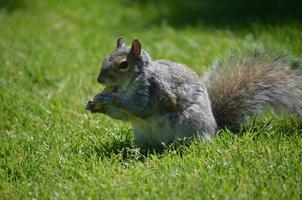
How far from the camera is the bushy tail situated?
399 centimetres

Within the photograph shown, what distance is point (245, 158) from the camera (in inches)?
136

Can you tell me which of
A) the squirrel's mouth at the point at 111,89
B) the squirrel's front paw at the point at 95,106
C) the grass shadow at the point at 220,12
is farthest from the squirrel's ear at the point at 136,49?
the grass shadow at the point at 220,12

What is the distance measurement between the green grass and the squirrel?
0.39 ft

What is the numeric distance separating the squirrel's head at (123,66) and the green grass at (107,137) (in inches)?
16.8

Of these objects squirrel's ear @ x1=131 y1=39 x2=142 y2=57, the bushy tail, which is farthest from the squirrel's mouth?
the bushy tail

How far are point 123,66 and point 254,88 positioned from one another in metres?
0.88

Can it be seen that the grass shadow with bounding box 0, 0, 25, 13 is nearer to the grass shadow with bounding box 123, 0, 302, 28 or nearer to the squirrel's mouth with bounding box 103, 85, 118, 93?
the grass shadow with bounding box 123, 0, 302, 28

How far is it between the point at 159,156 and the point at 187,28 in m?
3.53

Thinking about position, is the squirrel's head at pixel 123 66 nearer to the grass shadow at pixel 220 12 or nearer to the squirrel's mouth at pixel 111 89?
the squirrel's mouth at pixel 111 89

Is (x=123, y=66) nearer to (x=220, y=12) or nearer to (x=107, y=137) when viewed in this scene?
(x=107, y=137)

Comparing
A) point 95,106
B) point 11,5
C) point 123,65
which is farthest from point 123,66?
point 11,5

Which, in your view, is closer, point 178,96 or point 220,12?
point 178,96

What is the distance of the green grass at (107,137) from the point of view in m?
3.18

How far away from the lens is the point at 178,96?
3.86m
